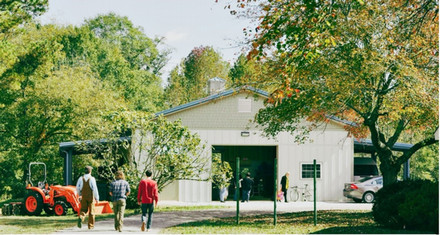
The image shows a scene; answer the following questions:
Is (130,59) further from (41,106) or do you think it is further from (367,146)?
(367,146)

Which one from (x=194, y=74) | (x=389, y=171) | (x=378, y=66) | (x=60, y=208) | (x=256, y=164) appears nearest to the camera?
(x=378, y=66)

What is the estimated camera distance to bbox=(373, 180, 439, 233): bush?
13992mm

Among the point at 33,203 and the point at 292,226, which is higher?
the point at 33,203

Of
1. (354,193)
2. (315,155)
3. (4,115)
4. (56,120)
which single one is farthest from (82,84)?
(354,193)

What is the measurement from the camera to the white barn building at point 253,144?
118ft

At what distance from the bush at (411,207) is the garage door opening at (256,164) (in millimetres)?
22420

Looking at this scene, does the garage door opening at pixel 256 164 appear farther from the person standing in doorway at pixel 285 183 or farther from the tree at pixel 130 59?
the tree at pixel 130 59

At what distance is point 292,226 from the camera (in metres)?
19.3

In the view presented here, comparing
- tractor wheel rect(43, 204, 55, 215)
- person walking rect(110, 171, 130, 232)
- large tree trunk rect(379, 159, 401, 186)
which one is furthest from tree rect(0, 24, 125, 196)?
person walking rect(110, 171, 130, 232)

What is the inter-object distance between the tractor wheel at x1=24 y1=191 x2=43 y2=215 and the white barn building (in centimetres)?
1023

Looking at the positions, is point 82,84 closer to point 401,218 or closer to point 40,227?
point 40,227

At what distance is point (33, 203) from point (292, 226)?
11.5 m

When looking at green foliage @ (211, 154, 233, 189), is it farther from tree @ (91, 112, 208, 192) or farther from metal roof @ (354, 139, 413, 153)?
metal roof @ (354, 139, 413, 153)

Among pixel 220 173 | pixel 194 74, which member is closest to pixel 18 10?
pixel 220 173
